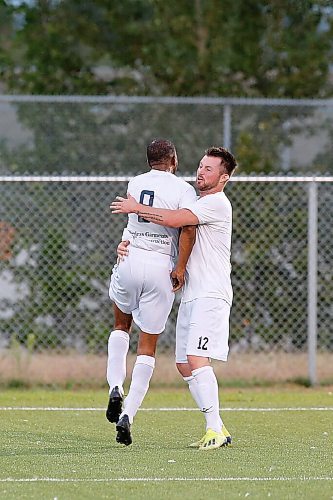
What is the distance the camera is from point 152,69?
15.8 meters

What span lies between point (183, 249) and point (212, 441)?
119cm

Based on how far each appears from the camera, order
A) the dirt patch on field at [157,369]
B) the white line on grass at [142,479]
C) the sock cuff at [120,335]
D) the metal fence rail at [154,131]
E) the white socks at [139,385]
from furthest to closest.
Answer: the metal fence rail at [154,131] < the dirt patch on field at [157,369] < the sock cuff at [120,335] < the white socks at [139,385] < the white line on grass at [142,479]

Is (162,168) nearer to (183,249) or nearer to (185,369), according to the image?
(183,249)

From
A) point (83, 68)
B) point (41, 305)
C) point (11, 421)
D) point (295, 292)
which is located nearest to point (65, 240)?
point (41, 305)

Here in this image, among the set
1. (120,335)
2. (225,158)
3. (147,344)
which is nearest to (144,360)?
(147,344)

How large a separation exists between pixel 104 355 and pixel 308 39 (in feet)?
16.6

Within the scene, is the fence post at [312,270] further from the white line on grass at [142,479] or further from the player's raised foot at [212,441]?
the white line on grass at [142,479]

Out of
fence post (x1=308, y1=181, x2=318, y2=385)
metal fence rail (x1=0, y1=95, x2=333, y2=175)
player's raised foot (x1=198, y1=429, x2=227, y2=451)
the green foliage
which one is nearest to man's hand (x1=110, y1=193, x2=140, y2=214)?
player's raised foot (x1=198, y1=429, x2=227, y2=451)

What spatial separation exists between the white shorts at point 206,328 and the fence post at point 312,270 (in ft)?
14.1

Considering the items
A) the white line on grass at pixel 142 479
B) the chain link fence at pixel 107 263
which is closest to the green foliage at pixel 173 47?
the chain link fence at pixel 107 263

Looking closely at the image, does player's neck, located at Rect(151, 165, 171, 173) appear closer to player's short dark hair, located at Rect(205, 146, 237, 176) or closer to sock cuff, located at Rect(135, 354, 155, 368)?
player's short dark hair, located at Rect(205, 146, 237, 176)

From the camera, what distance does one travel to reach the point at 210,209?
26.7 feet

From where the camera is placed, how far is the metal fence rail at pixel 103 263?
12398 mm

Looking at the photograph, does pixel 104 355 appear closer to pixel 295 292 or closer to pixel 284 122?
pixel 295 292
